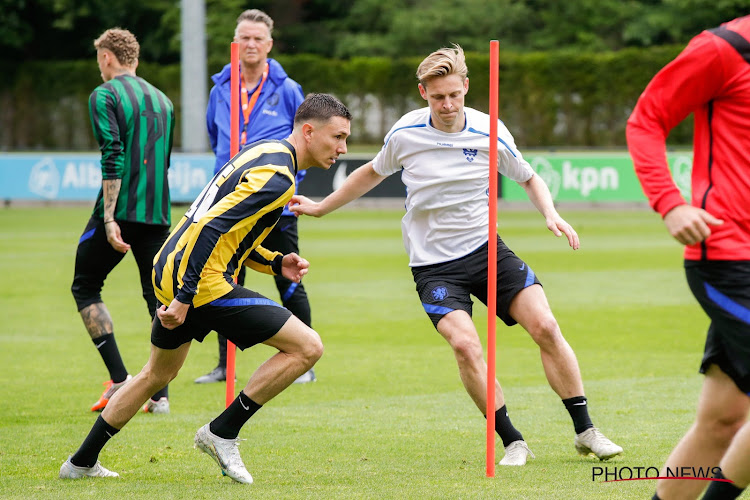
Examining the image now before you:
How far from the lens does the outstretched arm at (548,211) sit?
5.45 meters

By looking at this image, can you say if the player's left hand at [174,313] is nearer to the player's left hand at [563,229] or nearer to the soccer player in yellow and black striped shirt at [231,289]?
the soccer player in yellow and black striped shirt at [231,289]

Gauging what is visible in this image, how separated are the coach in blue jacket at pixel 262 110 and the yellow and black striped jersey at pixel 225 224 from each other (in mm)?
2919

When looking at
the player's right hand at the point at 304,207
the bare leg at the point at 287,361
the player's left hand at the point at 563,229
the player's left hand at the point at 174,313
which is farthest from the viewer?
the player's right hand at the point at 304,207

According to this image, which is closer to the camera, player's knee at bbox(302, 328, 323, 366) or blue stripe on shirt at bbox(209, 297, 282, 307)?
blue stripe on shirt at bbox(209, 297, 282, 307)

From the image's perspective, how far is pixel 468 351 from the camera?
5.52 m

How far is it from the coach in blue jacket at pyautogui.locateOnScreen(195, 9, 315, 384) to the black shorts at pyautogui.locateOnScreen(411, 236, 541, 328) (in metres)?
2.43

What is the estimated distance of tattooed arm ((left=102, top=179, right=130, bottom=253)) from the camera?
6.88 meters

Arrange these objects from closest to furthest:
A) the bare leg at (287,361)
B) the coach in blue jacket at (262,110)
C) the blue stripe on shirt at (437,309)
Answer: the bare leg at (287,361) < the blue stripe on shirt at (437,309) < the coach in blue jacket at (262,110)

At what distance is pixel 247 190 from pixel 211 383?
11.7 ft

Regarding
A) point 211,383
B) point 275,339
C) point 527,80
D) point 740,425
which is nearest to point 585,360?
point 211,383

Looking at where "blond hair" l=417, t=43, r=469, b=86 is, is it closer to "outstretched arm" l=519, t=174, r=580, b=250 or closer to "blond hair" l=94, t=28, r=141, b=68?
"outstretched arm" l=519, t=174, r=580, b=250

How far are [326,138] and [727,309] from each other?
2113mm

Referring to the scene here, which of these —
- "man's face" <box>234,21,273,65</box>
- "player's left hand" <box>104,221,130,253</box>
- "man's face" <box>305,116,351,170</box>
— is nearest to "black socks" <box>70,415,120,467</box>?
"man's face" <box>305,116,351,170</box>

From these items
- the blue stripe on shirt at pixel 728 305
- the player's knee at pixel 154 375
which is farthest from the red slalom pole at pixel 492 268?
the blue stripe on shirt at pixel 728 305
